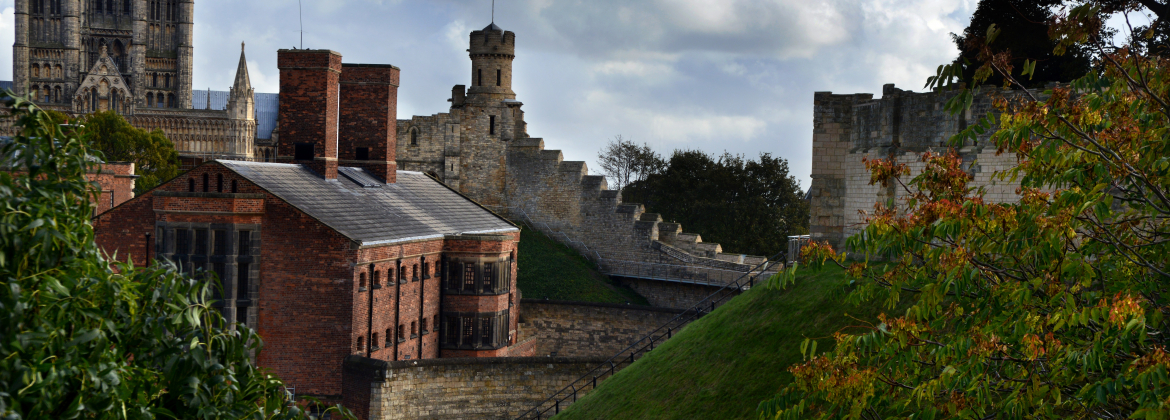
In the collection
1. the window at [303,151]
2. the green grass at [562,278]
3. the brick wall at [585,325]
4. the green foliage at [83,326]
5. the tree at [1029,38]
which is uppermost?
the tree at [1029,38]

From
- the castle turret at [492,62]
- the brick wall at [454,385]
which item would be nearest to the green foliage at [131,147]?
the castle turret at [492,62]

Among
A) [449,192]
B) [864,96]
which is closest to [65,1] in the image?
[449,192]

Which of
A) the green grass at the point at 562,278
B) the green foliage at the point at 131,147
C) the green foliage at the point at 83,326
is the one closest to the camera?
the green foliage at the point at 83,326

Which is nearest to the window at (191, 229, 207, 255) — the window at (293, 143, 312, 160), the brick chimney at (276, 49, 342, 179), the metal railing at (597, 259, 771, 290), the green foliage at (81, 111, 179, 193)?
the brick chimney at (276, 49, 342, 179)

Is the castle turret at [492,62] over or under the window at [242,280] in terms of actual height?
over

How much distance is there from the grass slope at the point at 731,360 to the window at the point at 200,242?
434 inches

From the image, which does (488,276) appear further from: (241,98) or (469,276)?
(241,98)

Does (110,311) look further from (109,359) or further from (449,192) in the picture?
(449,192)

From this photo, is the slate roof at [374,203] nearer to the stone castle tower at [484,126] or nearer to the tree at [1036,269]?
the stone castle tower at [484,126]

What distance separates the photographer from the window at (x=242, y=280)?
27.0 metres

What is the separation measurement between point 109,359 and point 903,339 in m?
6.60

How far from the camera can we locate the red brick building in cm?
2703

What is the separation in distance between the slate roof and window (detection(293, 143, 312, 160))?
28.6 inches

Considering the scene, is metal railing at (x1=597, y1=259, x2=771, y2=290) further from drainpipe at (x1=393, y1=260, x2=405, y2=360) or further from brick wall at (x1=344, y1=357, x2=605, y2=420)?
drainpipe at (x1=393, y1=260, x2=405, y2=360)
